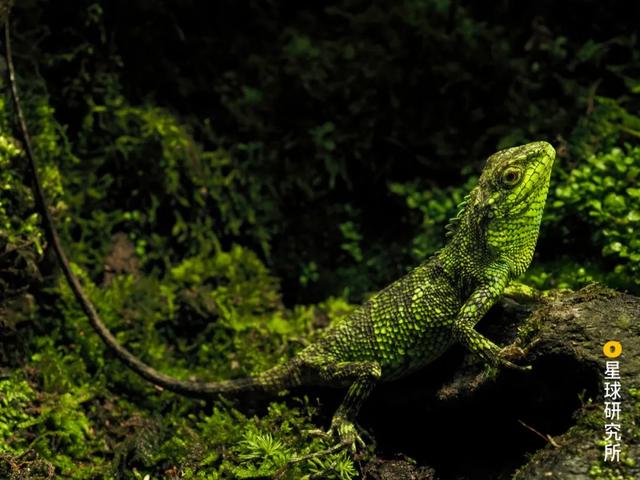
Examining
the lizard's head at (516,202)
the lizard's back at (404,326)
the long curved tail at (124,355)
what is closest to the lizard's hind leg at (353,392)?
the lizard's back at (404,326)

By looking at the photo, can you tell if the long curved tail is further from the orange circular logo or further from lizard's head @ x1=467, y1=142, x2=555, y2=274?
the orange circular logo

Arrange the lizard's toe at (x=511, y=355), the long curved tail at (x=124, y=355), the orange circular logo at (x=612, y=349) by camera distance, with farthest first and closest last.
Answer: the long curved tail at (x=124, y=355), the lizard's toe at (x=511, y=355), the orange circular logo at (x=612, y=349)

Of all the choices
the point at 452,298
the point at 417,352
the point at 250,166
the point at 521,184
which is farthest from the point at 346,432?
the point at 250,166

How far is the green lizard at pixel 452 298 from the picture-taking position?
4.35m

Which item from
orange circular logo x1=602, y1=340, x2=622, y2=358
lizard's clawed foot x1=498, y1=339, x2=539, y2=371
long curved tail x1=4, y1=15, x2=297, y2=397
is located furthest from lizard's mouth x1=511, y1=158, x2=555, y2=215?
long curved tail x1=4, y1=15, x2=297, y2=397

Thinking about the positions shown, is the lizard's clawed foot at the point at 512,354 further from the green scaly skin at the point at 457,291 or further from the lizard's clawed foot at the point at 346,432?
the lizard's clawed foot at the point at 346,432

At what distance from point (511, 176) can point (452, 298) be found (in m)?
0.83

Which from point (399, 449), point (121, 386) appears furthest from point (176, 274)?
point (399, 449)

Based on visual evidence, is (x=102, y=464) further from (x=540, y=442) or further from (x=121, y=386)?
(x=540, y=442)

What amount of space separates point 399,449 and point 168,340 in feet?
8.76

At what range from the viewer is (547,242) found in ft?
19.0

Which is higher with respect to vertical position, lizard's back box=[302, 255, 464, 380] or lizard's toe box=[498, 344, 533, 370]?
lizard's toe box=[498, 344, 533, 370]

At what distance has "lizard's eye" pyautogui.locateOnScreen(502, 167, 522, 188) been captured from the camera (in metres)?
4.35

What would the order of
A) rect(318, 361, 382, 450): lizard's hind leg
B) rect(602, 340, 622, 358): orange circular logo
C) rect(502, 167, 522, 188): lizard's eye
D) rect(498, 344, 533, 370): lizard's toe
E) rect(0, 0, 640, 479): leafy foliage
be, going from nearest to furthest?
rect(602, 340, 622, 358): orange circular logo → rect(498, 344, 533, 370): lizard's toe → rect(502, 167, 522, 188): lizard's eye → rect(318, 361, 382, 450): lizard's hind leg → rect(0, 0, 640, 479): leafy foliage
